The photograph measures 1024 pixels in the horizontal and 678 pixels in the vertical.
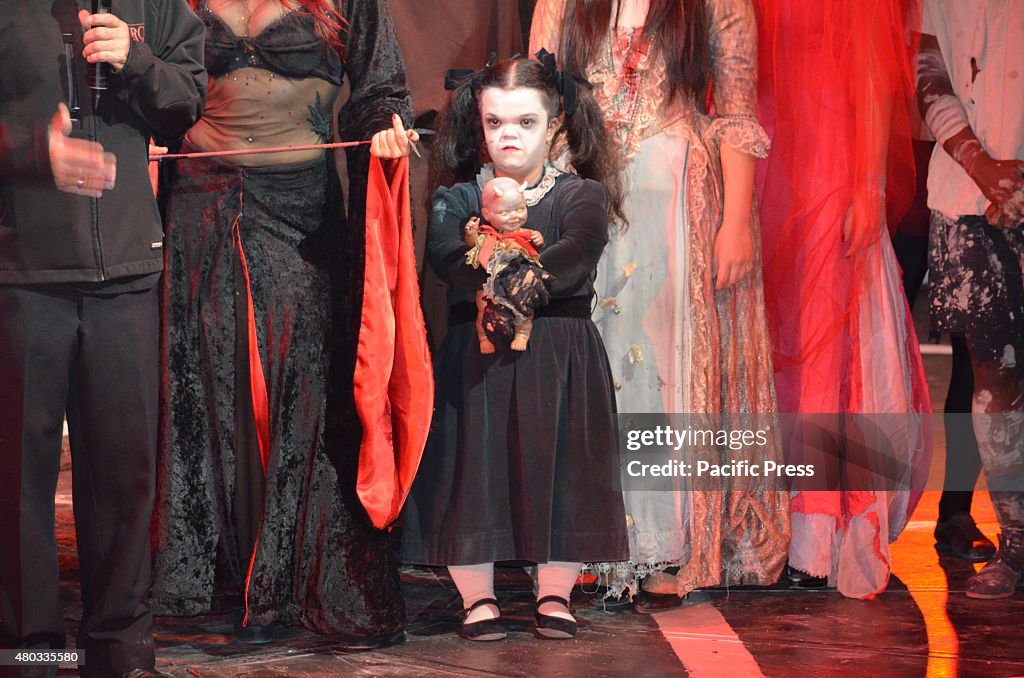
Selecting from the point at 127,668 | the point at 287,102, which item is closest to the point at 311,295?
the point at 287,102

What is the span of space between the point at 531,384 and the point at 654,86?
0.91 m

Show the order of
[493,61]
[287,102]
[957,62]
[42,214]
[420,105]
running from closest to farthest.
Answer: [42,214], [287,102], [493,61], [957,62], [420,105]

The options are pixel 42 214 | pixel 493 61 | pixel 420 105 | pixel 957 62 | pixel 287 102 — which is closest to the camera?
pixel 42 214

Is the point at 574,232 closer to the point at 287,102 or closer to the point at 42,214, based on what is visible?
the point at 287,102

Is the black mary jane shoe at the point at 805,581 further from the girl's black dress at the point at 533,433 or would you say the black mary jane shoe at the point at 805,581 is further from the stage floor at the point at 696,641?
the girl's black dress at the point at 533,433

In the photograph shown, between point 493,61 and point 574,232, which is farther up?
point 493,61

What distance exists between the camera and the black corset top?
317cm

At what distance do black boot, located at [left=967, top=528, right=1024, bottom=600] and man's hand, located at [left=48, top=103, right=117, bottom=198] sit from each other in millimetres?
2515

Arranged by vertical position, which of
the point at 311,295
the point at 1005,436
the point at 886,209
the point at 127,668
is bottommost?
the point at 127,668

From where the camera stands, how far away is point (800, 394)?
3.87 m

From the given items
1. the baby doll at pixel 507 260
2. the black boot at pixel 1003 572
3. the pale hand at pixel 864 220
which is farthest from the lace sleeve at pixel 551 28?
the black boot at pixel 1003 572

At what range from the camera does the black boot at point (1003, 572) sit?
143 inches

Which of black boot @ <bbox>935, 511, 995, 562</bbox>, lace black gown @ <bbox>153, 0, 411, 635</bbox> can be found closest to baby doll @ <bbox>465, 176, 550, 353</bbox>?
lace black gown @ <bbox>153, 0, 411, 635</bbox>

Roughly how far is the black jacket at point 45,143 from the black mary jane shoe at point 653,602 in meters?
1.64
